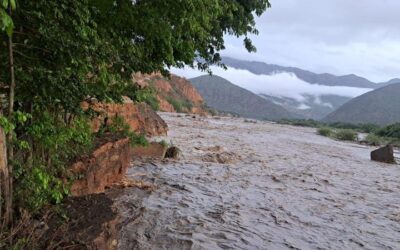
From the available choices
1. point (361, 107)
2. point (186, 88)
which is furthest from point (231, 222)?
point (361, 107)

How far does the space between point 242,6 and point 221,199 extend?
4.28 meters

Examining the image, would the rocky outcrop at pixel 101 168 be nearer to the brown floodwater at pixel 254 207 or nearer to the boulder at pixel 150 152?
the brown floodwater at pixel 254 207

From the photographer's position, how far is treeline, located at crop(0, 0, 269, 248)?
404 centimetres

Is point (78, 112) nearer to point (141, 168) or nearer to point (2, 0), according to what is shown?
point (2, 0)

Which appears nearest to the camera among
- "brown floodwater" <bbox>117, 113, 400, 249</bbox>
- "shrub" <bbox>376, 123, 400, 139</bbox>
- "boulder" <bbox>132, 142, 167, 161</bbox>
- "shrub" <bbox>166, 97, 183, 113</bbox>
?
"brown floodwater" <bbox>117, 113, 400, 249</bbox>

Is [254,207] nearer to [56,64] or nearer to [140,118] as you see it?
[56,64]

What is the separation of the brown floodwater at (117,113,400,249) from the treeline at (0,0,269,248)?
6.97ft

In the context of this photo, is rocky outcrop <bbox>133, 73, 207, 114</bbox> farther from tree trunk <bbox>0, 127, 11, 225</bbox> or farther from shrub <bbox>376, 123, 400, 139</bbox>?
tree trunk <bbox>0, 127, 11, 225</bbox>

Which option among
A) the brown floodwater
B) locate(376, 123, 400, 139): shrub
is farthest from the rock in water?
locate(376, 123, 400, 139): shrub

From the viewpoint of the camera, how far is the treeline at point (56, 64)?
13.3ft

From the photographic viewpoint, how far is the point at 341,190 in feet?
40.9

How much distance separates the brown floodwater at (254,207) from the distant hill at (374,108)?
11315 centimetres

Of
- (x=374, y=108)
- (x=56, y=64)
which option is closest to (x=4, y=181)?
(x=56, y=64)

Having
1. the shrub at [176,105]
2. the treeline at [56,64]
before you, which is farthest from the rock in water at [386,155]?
the shrub at [176,105]
